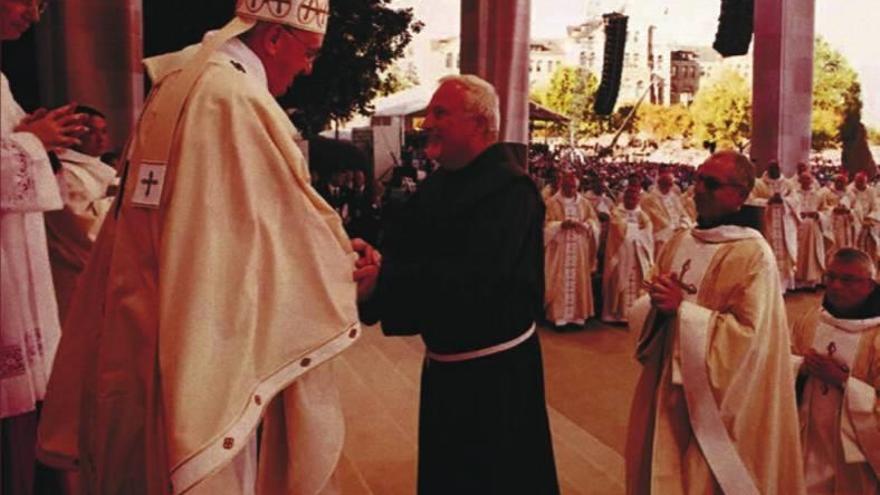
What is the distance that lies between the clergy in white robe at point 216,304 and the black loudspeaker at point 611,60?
23.2 meters

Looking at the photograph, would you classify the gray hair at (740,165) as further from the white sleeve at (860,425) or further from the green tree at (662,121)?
the green tree at (662,121)

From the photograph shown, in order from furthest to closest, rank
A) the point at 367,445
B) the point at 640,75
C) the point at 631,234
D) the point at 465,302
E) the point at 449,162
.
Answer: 1. the point at 640,75
2. the point at 631,234
3. the point at 367,445
4. the point at 449,162
5. the point at 465,302

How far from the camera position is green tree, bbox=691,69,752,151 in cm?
6600

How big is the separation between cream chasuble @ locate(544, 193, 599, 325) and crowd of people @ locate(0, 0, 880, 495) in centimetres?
681

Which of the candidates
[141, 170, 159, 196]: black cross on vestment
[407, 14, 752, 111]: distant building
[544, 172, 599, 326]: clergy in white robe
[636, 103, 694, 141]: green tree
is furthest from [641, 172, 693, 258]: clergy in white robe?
[636, 103, 694, 141]: green tree

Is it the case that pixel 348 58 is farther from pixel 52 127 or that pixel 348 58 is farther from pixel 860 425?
pixel 52 127

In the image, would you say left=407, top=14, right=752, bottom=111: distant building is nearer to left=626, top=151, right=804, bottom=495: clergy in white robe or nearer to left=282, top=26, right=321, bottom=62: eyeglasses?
left=626, top=151, right=804, bottom=495: clergy in white robe

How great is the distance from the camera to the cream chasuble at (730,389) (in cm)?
409

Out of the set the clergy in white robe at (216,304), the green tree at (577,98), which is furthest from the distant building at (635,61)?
the clergy in white robe at (216,304)

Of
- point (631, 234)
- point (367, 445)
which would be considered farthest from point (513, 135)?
point (367, 445)

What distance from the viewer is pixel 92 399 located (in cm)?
233

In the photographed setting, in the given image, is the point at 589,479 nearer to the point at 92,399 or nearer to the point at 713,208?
the point at 713,208

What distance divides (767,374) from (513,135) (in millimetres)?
11120

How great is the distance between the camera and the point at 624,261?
12.3 m
